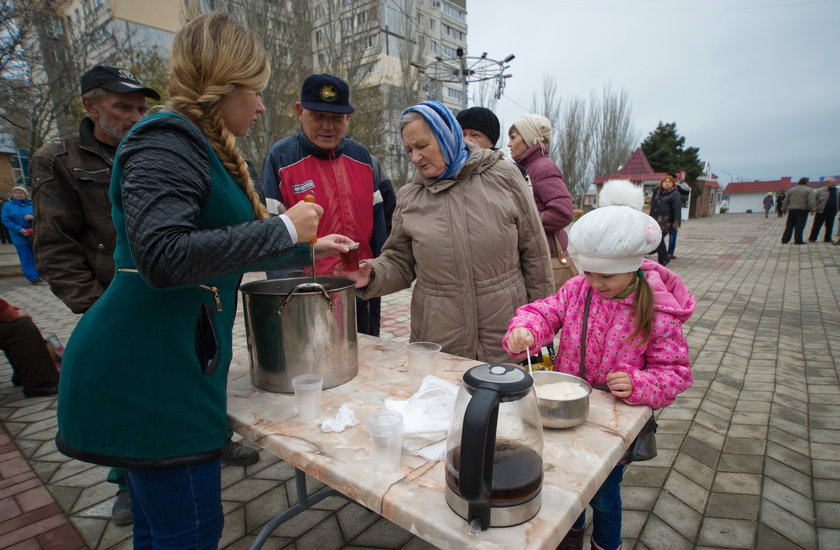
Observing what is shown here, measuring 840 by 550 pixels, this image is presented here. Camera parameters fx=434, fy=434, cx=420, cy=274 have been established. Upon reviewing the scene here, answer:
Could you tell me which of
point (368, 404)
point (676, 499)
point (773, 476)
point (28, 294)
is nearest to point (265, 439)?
point (368, 404)

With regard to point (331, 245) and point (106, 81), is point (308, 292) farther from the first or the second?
point (106, 81)

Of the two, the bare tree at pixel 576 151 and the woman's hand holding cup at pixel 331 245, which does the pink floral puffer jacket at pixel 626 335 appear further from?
the bare tree at pixel 576 151

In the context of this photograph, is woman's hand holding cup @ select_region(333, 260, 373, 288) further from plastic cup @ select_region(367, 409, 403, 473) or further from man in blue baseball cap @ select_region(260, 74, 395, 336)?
plastic cup @ select_region(367, 409, 403, 473)

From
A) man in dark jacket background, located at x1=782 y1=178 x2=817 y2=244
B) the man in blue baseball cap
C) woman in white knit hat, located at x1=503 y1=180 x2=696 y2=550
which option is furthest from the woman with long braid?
man in dark jacket background, located at x1=782 y1=178 x2=817 y2=244

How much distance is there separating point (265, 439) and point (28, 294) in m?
9.37

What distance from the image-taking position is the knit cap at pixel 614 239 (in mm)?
1390

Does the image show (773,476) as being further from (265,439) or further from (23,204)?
(23,204)

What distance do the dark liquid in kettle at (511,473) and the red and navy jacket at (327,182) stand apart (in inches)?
71.4

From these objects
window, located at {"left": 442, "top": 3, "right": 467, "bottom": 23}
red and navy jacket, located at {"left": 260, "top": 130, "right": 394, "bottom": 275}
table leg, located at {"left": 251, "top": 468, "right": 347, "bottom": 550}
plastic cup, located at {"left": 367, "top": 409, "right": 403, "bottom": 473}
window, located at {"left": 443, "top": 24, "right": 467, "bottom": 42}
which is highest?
window, located at {"left": 442, "top": 3, "right": 467, "bottom": 23}

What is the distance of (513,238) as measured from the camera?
2027 millimetres

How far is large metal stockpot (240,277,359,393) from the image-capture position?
4.53ft

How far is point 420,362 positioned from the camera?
1568mm

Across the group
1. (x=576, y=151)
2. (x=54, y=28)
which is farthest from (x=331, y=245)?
Result: (x=576, y=151)

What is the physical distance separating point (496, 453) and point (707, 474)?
7.82 ft
